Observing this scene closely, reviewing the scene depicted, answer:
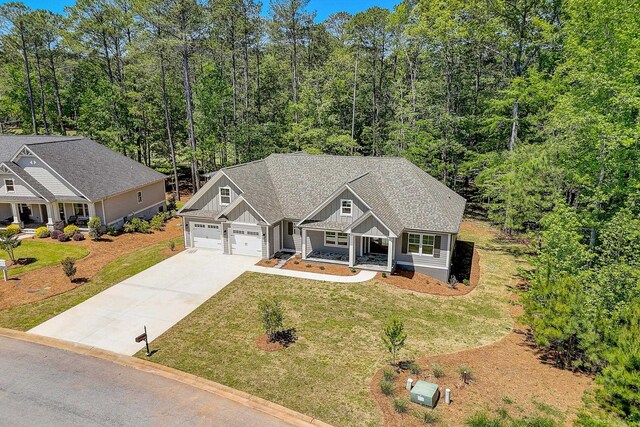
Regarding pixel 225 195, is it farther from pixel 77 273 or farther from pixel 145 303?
pixel 77 273

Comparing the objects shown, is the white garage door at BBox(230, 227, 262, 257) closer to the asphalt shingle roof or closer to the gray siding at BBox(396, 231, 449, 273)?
the asphalt shingle roof

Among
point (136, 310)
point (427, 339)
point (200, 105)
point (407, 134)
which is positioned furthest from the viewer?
point (200, 105)

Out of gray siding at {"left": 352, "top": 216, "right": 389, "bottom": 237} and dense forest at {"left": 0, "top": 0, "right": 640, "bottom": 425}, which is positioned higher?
dense forest at {"left": 0, "top": 0, "right": 640, "bottom": 425}

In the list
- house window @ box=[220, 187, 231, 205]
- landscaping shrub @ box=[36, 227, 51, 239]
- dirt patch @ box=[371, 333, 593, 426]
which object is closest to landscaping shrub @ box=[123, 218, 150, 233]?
landscaping shrub @ box=[36, 227, 51, 239]

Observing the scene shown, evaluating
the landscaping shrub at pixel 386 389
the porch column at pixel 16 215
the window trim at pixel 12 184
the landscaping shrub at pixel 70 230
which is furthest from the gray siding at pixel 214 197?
the landscaping shrub at pixel 386 389

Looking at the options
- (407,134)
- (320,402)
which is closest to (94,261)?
(320,402)

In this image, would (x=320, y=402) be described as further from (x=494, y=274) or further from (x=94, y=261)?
(x=94, y=261)
